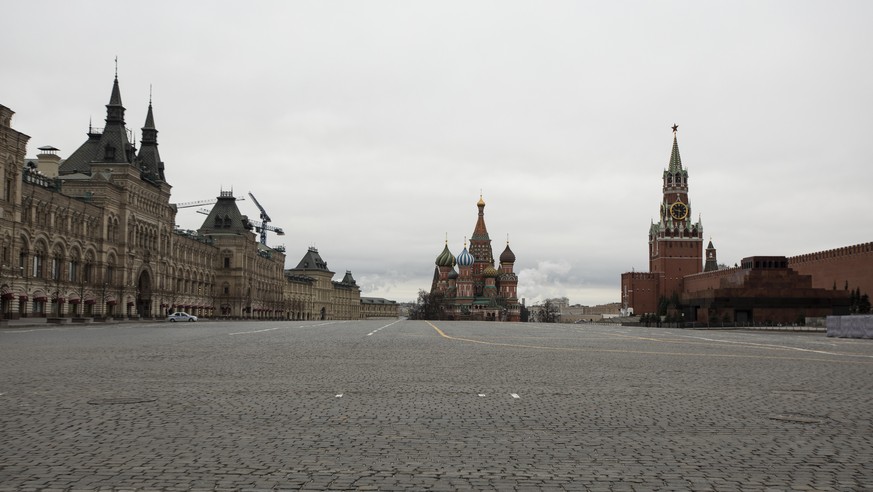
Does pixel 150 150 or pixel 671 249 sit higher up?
pixel 150 150

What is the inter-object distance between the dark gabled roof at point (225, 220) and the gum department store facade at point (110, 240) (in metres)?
0.16

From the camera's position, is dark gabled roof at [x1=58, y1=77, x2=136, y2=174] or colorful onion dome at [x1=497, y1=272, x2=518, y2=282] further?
colorful onion dome at [x1=497, y1=272, x2=518, y2=282]

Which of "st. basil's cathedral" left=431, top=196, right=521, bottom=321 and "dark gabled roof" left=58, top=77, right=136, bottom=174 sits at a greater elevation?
"dark gabled roof" left=58, top=77, right=136, bottom=174

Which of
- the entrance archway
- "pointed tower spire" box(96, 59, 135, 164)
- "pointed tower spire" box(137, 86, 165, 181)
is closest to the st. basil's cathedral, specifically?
"pointed tower spire" box(137, 86, 165, 181)

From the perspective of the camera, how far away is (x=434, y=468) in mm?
6914

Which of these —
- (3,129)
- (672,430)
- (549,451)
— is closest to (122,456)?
(549,451)

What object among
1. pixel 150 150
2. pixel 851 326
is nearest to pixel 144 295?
pixel 150 150

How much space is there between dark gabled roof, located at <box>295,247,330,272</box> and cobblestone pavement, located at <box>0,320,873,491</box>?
16645 centimetres

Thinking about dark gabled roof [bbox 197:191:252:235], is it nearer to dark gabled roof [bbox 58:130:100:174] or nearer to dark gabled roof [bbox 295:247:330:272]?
dark gabled roof [bbox 58:130:100:174]

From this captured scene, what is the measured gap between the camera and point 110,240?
242 feet

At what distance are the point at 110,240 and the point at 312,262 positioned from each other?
109 m

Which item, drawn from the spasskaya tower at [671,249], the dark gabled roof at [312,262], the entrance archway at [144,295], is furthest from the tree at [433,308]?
the entrance archway at [144,295]

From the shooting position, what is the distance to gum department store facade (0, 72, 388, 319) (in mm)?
55781

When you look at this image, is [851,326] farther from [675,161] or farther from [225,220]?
[675,161]
